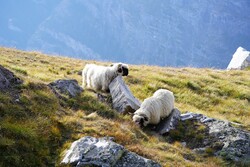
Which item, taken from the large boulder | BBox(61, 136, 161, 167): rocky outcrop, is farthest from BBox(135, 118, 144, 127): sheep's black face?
the large boulder

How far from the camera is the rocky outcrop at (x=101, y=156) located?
10.8 meters

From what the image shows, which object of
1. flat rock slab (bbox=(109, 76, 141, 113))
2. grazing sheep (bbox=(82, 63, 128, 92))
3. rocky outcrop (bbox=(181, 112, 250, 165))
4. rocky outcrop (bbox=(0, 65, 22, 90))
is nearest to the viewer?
rocky outcrop (bbox=(0, 65, 22, 90))

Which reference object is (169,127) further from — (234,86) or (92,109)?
(234,86)

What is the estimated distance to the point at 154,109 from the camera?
17.0 m

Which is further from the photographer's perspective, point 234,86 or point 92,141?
point 234,86

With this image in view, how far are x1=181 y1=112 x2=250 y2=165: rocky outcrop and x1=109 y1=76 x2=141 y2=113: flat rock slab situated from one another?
3.08m

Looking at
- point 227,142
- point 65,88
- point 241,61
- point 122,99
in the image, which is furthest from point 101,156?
point 241,61

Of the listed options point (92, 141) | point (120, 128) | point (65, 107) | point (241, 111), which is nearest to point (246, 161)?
point (120, 128)

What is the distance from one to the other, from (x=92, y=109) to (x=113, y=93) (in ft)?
8.85

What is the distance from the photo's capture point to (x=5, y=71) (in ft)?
48.7

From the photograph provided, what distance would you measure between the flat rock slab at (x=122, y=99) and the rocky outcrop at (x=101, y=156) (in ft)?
16.9

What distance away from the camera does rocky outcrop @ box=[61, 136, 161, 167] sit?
10.8 meters

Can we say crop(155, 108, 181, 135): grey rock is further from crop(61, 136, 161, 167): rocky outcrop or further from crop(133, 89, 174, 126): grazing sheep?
crop(61, 136, 161, 167): rocky outcrop

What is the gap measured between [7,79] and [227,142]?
8184mm
